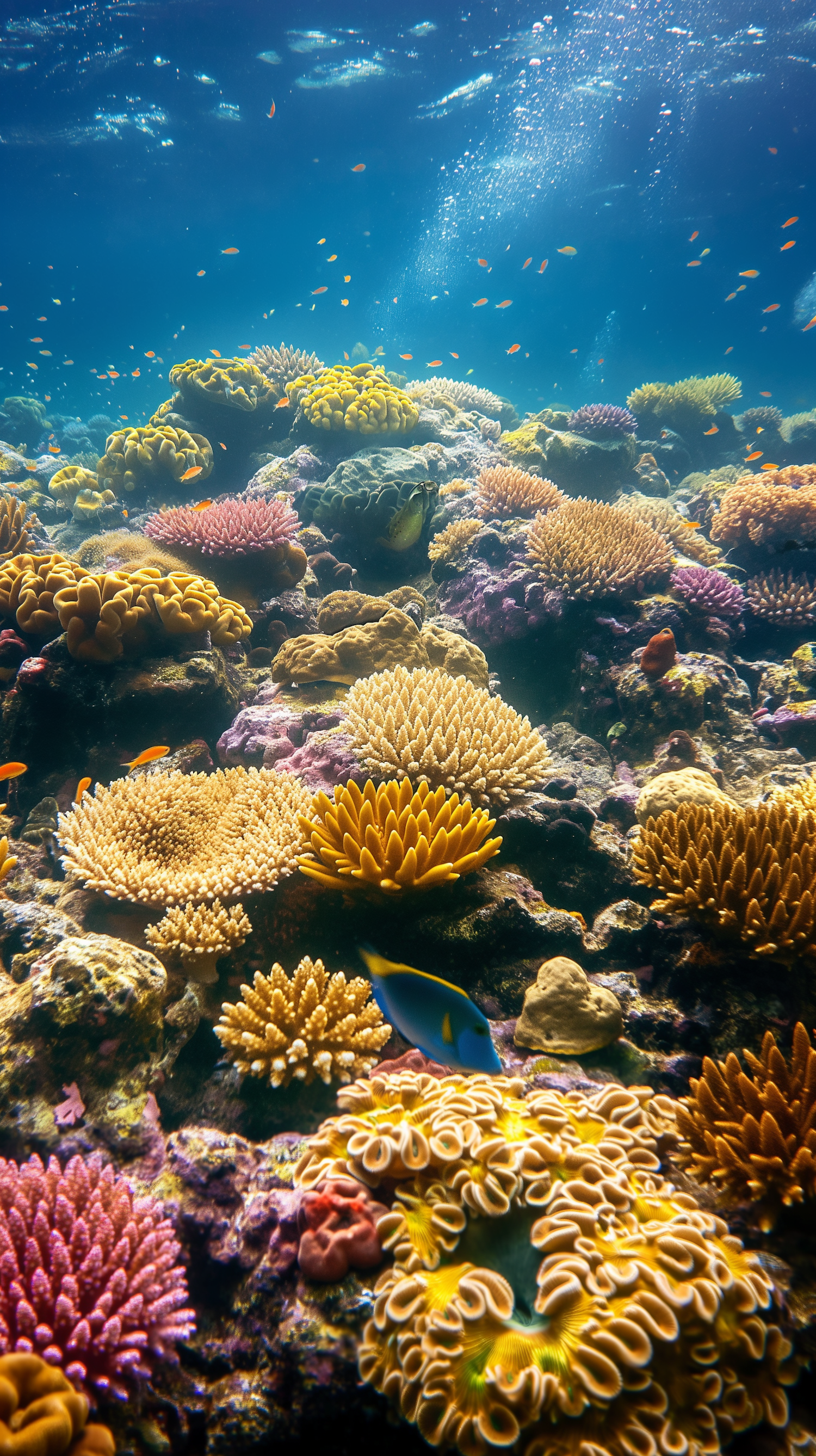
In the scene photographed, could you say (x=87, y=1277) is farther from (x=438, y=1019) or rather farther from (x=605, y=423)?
(x=605, y=423)

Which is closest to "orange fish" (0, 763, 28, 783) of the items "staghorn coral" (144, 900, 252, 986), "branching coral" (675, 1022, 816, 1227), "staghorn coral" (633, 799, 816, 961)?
"staghorn coral" (144, 900, 252, 986)

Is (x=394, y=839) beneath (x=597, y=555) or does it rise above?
beneath

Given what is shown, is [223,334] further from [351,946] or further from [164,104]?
[351,946]

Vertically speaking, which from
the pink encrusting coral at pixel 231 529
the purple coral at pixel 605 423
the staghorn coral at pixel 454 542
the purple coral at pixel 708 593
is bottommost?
the pink encrusting coral at pixel 231 529

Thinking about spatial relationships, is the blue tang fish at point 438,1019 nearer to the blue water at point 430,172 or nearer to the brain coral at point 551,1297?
the brain coral at point 551,1297

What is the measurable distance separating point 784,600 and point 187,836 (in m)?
7.80

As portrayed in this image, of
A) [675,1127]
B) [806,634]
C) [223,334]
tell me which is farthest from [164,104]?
[223,334]

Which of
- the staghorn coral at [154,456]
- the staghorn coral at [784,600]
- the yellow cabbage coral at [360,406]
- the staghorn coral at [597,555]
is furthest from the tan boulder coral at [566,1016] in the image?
the staghorn coral at [154,456]

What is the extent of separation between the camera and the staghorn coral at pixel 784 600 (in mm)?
7102

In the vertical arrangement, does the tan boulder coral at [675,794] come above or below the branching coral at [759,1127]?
above

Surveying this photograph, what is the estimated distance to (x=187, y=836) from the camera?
3564 mm

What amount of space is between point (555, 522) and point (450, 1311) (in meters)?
7.06

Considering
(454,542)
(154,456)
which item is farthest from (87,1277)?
(154,456)

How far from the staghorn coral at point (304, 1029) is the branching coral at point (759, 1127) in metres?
1.28
